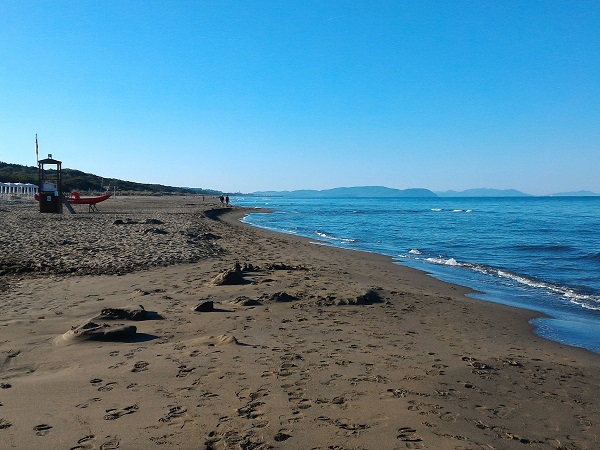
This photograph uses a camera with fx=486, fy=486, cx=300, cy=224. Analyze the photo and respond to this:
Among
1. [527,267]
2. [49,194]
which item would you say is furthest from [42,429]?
[49,194]

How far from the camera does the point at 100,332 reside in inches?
251

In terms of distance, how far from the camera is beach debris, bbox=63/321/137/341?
6293mm

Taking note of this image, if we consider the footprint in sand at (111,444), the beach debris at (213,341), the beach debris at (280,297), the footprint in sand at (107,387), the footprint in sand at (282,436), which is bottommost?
the beach debris at (280,297)

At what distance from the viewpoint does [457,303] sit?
1050cm

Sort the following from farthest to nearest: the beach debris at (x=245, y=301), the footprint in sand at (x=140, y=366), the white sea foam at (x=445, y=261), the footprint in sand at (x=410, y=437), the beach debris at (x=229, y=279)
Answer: the white sea foam at (x=445, y=261) < the beach debris at (x=229, y=279) < the beach debris at (x=245, y=301) < the footprint in sand at (x=140, y=366) < the footprint in sand at (x=410, y=437)

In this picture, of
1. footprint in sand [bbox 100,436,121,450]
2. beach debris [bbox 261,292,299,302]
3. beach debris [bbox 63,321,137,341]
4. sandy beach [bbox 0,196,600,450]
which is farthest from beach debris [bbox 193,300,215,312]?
footprint in sand [bbox 100,436,121,450]

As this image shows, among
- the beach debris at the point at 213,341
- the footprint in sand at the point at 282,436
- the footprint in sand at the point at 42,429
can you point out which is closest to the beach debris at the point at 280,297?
the beach debris at the point at 213,341

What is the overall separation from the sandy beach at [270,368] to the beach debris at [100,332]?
2 centimetres

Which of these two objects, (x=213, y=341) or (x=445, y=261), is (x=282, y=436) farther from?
(x=445, y=261)

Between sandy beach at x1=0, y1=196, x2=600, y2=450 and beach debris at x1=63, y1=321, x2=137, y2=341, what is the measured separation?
17 mm

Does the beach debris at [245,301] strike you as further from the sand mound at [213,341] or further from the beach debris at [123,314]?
the sand mound at [213,341]

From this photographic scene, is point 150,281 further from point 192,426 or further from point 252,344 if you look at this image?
point 192,426

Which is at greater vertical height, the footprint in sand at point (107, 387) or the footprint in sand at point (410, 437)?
the footprint in sand at point (107, 387)

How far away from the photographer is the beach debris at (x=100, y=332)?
6293 mm
